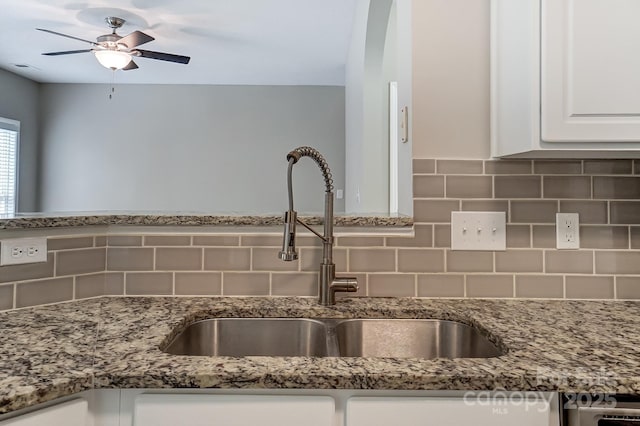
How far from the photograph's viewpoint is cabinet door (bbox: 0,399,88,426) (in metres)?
0.62

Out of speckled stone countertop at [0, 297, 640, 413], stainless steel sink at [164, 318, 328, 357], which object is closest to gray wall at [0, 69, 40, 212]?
speckled stone countertop at [0, 297, 640, 413]

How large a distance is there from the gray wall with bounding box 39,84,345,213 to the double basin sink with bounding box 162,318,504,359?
4585 millimetres

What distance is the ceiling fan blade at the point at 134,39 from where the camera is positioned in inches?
131

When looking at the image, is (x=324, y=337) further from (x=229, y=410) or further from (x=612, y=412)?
(x=612, y=412)

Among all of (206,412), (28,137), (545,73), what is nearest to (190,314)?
(206,412)

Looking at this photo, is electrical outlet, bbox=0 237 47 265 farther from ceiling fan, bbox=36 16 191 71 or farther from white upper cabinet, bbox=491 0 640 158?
ceiling fan, bbox=36 16 191 71

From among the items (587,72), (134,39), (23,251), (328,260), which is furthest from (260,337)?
(134,39)

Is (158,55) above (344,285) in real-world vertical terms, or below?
above

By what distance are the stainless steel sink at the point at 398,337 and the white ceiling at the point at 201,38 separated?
9.95 ft

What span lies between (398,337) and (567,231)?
1.93 ft

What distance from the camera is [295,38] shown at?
4160 millimetres

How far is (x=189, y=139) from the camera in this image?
5750 millimetres

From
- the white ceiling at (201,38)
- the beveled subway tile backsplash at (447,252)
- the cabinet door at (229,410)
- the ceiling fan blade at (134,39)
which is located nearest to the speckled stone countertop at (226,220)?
the beveled subway tile backsplash at (447,252)

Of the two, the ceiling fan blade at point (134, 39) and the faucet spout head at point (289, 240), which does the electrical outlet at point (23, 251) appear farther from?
the ceiling fan blade at point (134, 39)
